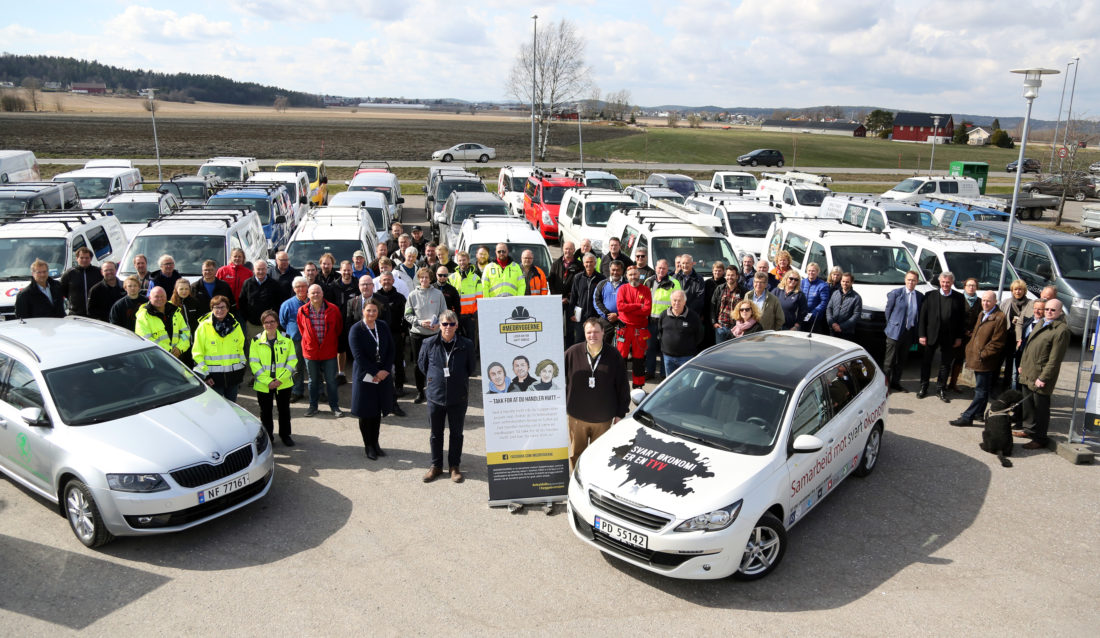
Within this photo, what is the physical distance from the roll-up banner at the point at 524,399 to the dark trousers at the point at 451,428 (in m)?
0.54

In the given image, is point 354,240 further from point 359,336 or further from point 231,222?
point 359,336

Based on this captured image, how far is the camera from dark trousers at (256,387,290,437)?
841cm

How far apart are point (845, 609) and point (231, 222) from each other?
1155 cm

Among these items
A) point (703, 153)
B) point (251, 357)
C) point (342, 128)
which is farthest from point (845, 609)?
point (342, 128)

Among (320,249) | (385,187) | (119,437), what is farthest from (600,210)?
(119,437)

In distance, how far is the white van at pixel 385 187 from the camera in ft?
73.2

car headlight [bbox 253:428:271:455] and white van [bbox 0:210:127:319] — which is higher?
white van [bbox 0:210:127:319]

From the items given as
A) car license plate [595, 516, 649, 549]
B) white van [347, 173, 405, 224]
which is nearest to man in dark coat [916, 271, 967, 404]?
car license plate [595, 516, 649, 549]

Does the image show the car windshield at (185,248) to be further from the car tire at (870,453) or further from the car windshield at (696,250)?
the car tire at (870,453)

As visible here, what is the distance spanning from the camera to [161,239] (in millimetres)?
12266

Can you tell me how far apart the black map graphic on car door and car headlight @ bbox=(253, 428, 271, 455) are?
339cm

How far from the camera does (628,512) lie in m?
5.96

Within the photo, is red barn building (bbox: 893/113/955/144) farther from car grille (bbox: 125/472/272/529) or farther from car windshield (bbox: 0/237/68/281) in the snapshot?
car grille (bbox: 125/472/272/529)

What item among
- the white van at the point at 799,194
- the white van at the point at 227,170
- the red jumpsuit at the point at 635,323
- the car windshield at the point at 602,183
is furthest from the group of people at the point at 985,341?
the white van at the point at 227,170
